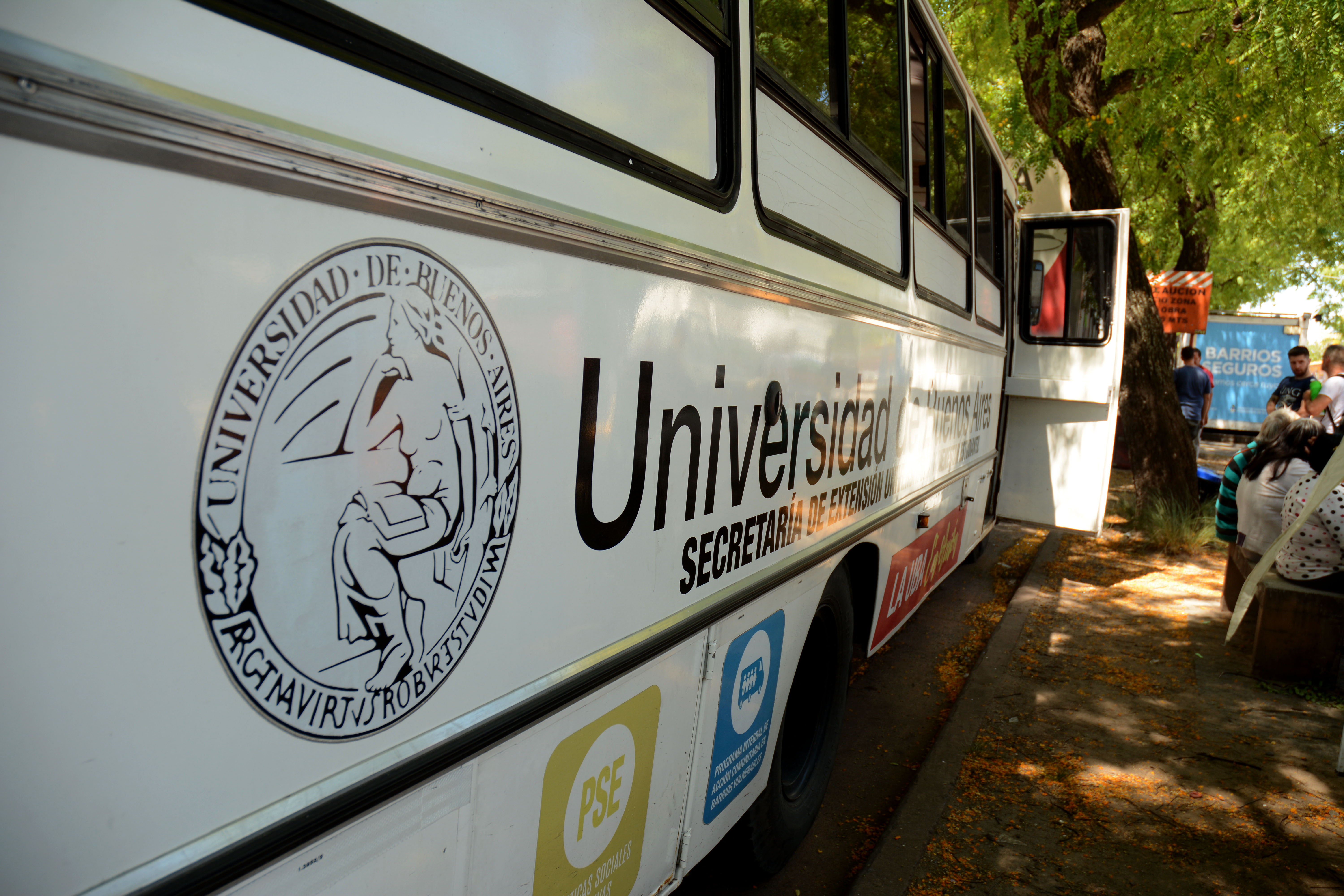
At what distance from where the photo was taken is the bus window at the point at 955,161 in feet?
14.0

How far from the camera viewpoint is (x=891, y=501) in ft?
12.0

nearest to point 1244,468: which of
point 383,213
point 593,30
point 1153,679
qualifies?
point 1153,679

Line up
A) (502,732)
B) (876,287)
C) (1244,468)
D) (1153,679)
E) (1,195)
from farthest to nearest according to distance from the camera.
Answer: (1244,468)
(1153,679)
(876,287)
(502,732)
(1,195)

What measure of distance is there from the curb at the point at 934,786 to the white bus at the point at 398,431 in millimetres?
910

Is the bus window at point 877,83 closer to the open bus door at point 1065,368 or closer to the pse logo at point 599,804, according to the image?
the pse logo at point 599,804

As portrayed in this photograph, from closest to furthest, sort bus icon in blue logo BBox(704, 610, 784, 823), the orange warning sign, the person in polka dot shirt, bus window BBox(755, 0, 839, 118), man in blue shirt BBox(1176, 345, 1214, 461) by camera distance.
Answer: bus window BBox(755, 0, 839, 118) < bus icon in blue logo BBox(704, 610, 784, 823) < the person in polka dot shirt < man in blue shirt BBox(1176, 345, 1214, 461) < the orange warning sign

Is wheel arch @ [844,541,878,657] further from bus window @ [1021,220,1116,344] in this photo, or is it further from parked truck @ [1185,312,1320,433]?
parked truck @ [1185,312,1320,433]

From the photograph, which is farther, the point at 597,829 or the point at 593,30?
the point at 597,829

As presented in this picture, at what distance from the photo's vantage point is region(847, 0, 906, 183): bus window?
2961mm

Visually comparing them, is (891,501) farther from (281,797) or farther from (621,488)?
(281,797)

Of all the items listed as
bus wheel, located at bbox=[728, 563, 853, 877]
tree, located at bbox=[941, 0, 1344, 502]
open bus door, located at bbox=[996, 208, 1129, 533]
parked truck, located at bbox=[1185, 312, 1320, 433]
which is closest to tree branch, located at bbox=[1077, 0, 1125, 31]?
tree, located at bbox=[941, 0, 1344, 502]

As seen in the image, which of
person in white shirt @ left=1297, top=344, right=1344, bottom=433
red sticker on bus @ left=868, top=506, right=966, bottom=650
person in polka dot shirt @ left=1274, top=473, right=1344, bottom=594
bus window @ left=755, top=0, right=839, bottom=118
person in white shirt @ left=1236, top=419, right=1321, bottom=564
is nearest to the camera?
bus window @ left=755, top=0, right=839, bottom=118

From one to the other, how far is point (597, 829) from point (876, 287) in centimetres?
211

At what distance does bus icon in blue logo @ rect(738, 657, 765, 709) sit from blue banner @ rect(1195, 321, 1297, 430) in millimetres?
24982
